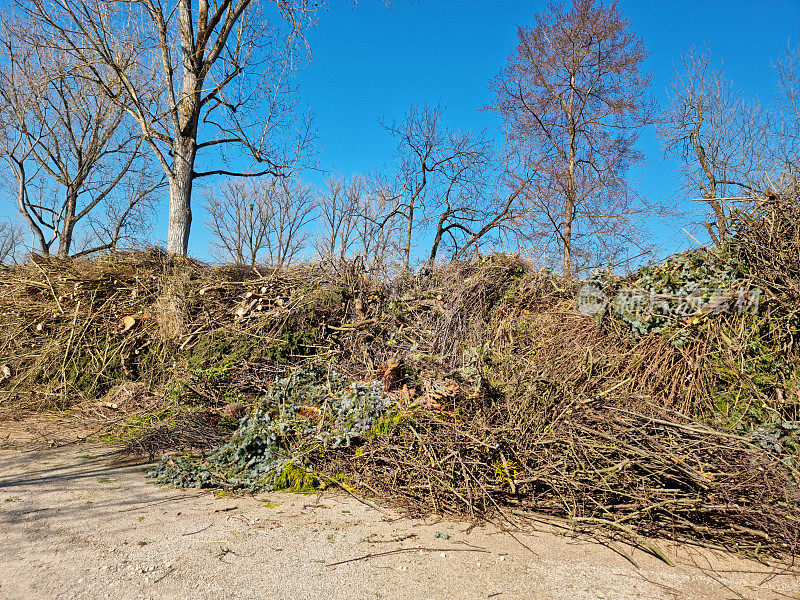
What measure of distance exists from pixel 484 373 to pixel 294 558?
8.65 feet

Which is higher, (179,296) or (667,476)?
(179,296)

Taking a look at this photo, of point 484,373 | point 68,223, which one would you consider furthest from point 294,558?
point 68,223

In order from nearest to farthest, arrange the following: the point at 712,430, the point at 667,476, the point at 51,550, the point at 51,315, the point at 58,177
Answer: the point at 51,550
the point at 667,476
the point at 712,430
the point at 51,315
the point at 58,177

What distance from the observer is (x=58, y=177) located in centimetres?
2034

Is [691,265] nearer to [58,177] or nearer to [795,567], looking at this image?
[795,567]

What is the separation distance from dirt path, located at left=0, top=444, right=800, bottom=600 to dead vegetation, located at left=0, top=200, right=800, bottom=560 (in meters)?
0.37

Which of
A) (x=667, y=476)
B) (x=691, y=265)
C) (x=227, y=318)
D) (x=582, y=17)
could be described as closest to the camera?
(x=667, y=476)

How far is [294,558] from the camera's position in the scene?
3531mm

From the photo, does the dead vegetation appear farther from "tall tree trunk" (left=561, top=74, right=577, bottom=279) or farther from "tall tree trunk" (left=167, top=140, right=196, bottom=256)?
"tall tree trunk" (left=561, top=74, right=577, bottom=279)

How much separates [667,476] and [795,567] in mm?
992

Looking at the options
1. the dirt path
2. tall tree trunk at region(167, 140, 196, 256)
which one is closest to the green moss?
the dirt path

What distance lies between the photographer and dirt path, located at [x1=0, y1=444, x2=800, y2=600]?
10.3ft

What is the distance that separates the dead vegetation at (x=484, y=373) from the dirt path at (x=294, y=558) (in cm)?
37

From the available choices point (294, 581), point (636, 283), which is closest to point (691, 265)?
point (636, 283)
